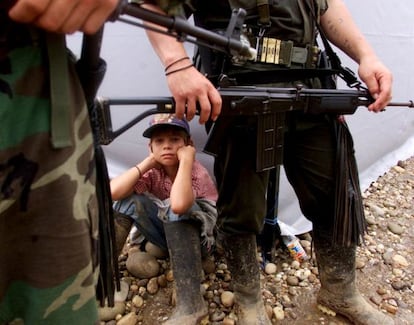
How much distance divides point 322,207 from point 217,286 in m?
0.59

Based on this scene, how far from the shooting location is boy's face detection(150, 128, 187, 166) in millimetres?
1660

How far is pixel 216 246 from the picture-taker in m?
1.93

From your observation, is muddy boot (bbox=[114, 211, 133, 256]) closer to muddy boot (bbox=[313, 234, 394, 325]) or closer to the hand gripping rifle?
the hand gripping rifle

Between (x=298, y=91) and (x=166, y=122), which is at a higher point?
(x=298, y=91)

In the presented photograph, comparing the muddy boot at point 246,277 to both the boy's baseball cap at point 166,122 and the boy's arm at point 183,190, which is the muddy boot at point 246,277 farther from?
the boy's baseball cap at point 166,122

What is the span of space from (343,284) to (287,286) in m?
0.30

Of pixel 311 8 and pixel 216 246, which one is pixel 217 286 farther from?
pixel 311 8

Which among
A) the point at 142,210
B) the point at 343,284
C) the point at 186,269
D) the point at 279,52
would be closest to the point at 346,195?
the point at 343,284

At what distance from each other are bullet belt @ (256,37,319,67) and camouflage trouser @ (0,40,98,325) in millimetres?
737

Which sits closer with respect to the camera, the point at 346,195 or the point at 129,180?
the point at 346,195

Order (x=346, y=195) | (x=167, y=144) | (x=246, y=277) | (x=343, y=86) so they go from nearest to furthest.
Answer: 1. (x=346, y=195)
2. (x=246, y=277)
3. (x=167, y=144)
4. (x=343, y=86)

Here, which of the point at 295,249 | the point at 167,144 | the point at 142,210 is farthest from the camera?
the point at 295,249

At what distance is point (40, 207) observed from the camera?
0.63 meters

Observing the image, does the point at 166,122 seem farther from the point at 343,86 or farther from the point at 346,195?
the point at 343,86
